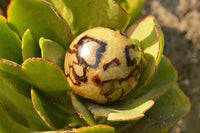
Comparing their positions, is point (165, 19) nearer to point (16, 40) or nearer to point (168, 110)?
point (168, 110)

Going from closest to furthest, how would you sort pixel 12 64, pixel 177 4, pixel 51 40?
1. pixel 12 64
2. pixel 51 40
3. pixel 177 4

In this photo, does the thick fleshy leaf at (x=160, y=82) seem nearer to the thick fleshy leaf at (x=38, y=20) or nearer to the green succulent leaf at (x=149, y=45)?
the green succulent leaf at (x=149, y=45)

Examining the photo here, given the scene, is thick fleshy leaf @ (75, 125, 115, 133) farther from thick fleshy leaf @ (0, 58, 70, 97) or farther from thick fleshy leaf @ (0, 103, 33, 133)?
thick fleshy leaf @ (0, 103, 33, 133)

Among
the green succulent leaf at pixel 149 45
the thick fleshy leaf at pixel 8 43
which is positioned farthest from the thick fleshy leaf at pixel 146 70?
the thick fleshy leaf at pixel 8 43

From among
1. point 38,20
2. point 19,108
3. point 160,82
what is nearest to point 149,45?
point 160,82

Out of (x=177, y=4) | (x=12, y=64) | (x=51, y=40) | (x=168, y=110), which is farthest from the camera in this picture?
(x=177, y=4)

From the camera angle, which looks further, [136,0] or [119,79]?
[136,0]

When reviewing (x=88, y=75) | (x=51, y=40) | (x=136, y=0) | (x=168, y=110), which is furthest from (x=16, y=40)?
(x=168, y=110)

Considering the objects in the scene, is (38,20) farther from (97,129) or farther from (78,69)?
(97,129)
